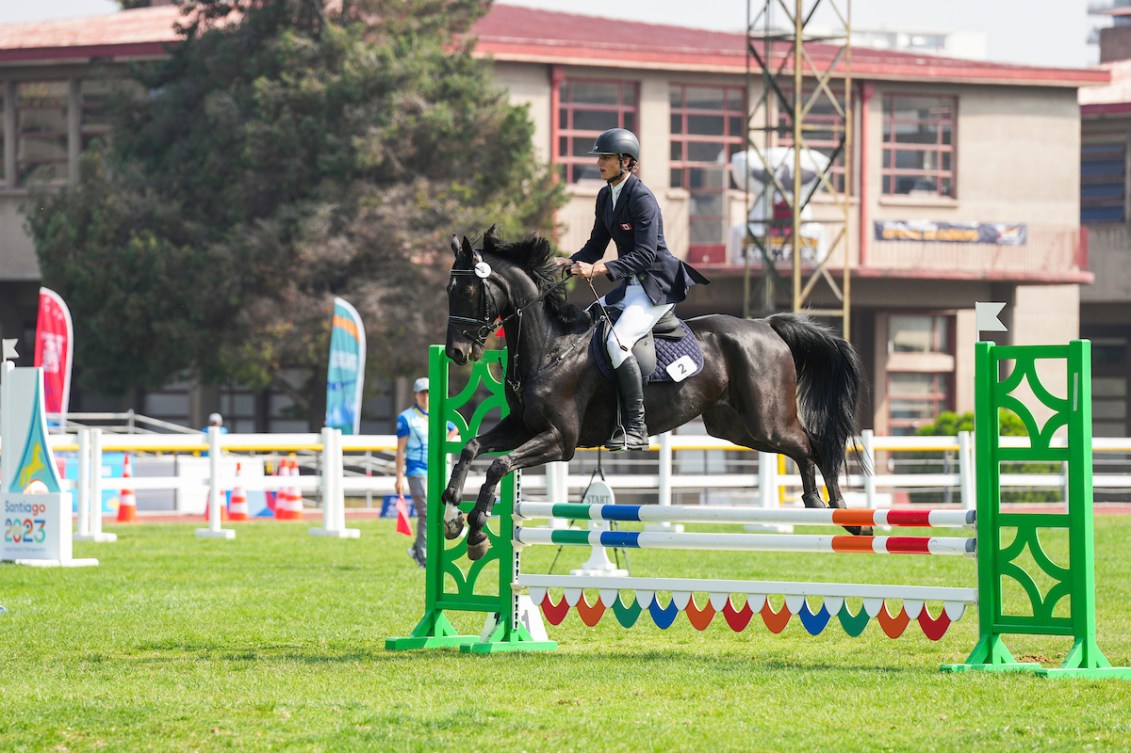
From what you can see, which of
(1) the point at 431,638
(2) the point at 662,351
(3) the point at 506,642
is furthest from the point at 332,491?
(2) the point at 662,351

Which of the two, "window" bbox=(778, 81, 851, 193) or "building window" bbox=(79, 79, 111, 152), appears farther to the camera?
"building window" bbox=(79, 79, 111, 152)

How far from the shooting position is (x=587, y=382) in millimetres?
9938

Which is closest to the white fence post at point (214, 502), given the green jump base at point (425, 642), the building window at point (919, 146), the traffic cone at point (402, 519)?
the traffic cone at point (402, 519)

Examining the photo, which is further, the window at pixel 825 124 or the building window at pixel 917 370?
the building window at pixel 917 370

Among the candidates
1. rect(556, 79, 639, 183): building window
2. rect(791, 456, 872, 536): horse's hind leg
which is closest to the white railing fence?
rect(556, 79, 639, 183): building window

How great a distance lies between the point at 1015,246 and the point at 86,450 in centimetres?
2367

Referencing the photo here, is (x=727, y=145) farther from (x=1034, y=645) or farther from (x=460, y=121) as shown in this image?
(x=1034, y=645)

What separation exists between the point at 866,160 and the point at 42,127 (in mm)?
18474

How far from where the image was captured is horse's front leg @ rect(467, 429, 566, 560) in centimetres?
953

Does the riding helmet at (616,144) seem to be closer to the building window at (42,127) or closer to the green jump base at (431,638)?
the green jump base at (431,638)

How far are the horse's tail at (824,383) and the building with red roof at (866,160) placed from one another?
25189 mm

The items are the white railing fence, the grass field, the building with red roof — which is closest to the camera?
the grass field

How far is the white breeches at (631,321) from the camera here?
987 cm

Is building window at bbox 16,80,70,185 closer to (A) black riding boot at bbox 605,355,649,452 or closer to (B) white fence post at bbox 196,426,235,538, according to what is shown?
(B) white fence post at bbox 196,426,235,538
